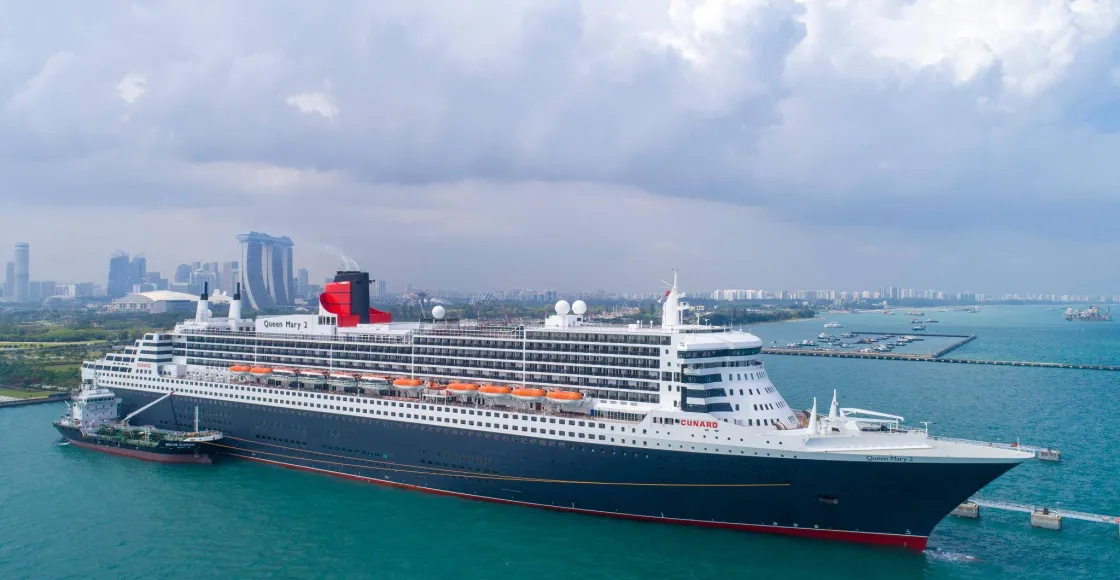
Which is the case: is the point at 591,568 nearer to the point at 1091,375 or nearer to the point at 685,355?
the point at 685,355

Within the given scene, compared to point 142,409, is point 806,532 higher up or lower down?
lower down

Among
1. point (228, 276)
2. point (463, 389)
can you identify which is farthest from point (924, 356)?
point (228, 276)

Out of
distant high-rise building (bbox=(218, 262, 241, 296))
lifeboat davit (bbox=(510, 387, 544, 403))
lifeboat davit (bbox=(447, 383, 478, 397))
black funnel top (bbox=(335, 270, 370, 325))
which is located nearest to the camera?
lifeboat davit (bbox=(510, 387, 544, 403))

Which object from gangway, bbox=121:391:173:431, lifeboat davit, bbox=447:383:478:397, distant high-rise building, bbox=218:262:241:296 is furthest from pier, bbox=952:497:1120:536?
distant high-rise building, bbox=218:262:241:296

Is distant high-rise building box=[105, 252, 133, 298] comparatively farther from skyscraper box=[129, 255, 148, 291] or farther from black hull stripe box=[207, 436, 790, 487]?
black hull stripe box=[207, 436, 790, 487]

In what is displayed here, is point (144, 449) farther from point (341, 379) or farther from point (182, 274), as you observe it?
point (182, 274)
